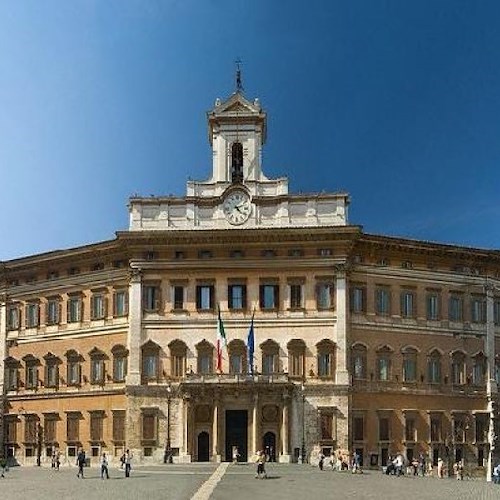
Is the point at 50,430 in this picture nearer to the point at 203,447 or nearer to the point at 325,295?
the point at 203,447

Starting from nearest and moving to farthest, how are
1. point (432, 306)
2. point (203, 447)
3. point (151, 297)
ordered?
point (203, 447) < point (151, 297) < point (432, 306)

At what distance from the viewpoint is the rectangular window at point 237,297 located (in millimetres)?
60969

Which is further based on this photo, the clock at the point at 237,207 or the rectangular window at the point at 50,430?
the rectangular window at the point at 50,430

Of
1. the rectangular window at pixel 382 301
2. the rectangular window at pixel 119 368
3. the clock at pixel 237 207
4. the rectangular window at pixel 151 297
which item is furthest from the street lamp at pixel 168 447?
the rectangular window at pixel 382 301

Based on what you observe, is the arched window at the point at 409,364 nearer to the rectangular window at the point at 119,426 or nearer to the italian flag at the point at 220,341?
the italian flag at the point at 220,341

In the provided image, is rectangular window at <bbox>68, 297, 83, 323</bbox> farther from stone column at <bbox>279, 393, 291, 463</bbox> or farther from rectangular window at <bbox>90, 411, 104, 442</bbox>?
stone column at <bbox>279, 393, 291, 463</bbox>

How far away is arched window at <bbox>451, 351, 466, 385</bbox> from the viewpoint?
209 feet

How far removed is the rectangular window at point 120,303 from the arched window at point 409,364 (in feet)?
57.6

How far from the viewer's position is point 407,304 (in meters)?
63.0

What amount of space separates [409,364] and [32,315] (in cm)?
2518

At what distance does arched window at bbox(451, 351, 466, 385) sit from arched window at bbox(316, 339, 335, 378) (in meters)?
8.73

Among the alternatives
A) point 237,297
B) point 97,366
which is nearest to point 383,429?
point 237,297

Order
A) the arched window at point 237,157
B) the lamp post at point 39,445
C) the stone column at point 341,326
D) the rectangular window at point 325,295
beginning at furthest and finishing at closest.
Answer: the arched window at point 237,157, the lamp post at point 39,445, the rectangular window at point 325,295, the stone column at point 341,326

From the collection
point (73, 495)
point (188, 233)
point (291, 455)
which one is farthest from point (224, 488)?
point (188, 233)
